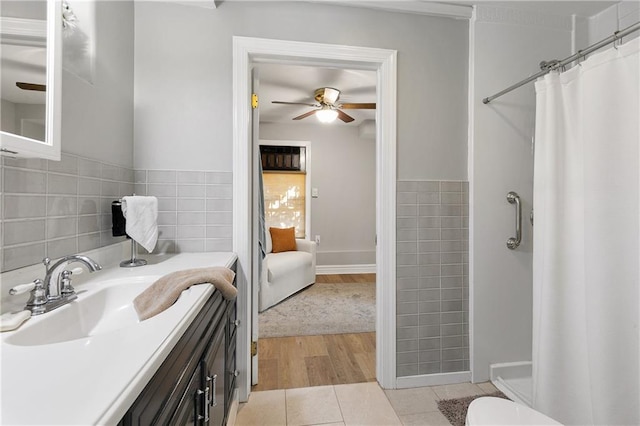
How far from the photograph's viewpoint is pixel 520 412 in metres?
1.03

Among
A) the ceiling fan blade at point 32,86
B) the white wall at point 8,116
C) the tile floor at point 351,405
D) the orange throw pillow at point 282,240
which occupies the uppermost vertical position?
the ceiling fan blade at point 32,86

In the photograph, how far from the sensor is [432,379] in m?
1.86

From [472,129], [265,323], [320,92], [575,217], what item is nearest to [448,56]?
[472,129]

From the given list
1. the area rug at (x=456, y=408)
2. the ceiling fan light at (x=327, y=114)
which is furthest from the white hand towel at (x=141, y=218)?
the ceiling fan light at (x=327, y=114)

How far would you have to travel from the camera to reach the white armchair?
125 inches

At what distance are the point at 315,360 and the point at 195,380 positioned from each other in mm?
1514

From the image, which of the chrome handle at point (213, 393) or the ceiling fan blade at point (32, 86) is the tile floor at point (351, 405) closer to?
the chrome handle at point (213, 393)

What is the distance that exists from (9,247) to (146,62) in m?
1.21

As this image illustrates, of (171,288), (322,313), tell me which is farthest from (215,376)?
(322,313)

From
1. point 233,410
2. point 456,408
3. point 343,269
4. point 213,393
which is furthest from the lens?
point 343,269

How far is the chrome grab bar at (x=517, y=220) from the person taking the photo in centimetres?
184

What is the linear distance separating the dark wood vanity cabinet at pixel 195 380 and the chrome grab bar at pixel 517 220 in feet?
5.72

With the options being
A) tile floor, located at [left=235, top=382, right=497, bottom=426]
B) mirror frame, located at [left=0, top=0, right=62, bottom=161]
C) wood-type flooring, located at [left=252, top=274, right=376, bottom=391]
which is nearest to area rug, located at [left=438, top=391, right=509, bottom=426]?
tile floor, located at [left=235, top=382, right=497, bottom=426]

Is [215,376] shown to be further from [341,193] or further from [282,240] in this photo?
[341,193]
